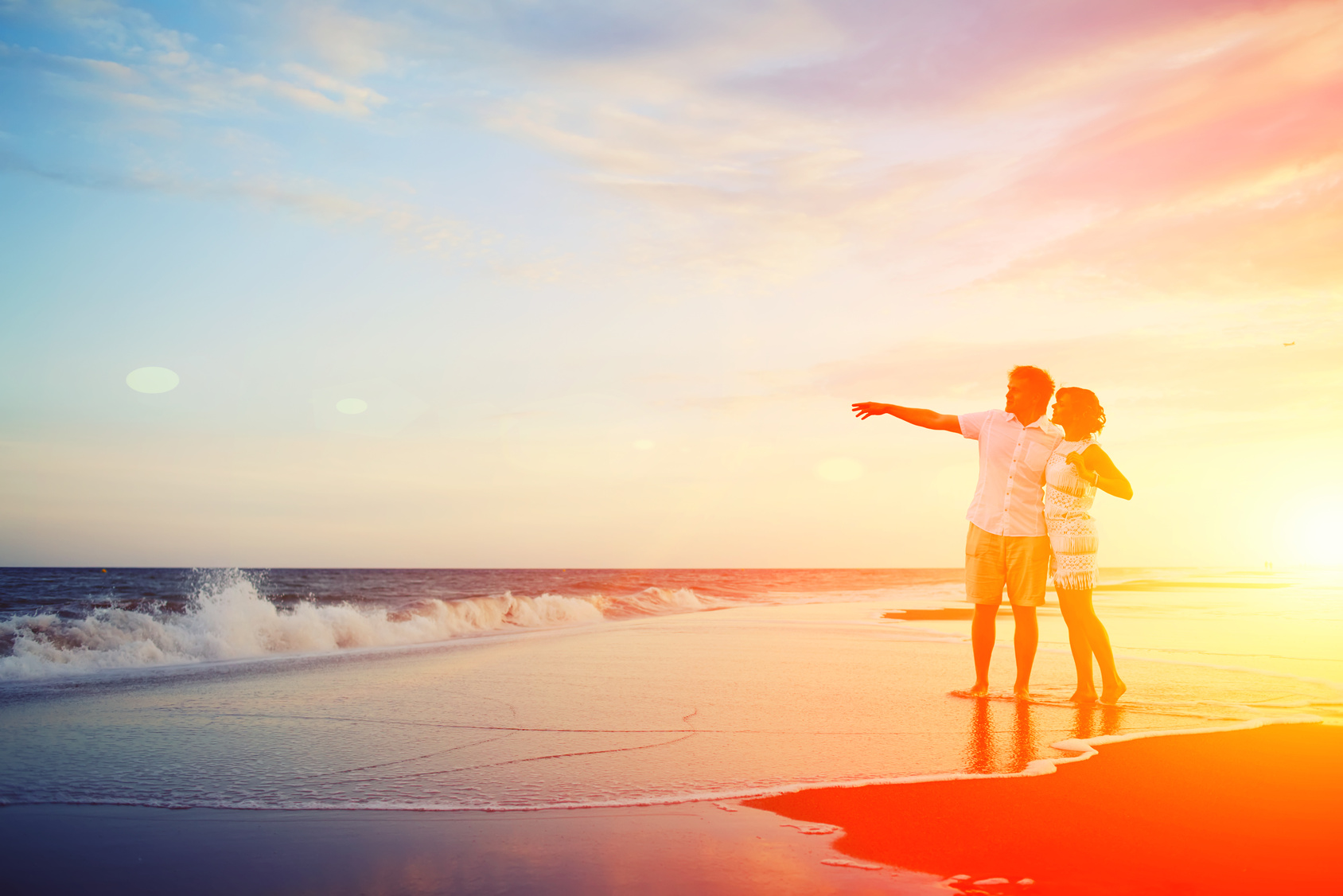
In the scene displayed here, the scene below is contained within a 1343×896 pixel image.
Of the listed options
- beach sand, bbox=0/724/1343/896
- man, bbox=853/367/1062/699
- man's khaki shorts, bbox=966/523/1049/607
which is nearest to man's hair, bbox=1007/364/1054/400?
man, bbox=853/367/1062/699

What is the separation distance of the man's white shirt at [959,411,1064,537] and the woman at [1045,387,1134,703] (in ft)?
0.29

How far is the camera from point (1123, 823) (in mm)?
→ 3059

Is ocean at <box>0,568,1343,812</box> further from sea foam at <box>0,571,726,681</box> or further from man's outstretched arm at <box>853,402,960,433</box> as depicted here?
man's outstretched arm at <box>853,402,960,433</box>

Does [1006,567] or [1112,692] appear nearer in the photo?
[1112,692]

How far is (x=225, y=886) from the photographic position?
8.43 ft

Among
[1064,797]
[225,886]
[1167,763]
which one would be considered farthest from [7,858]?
[1167,763]

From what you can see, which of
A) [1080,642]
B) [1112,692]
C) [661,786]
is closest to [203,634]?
[661,786]

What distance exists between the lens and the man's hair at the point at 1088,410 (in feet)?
18.5

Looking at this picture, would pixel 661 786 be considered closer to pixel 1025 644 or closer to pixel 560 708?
pixel 560 708

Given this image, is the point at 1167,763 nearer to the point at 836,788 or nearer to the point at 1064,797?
the point at 1064,797

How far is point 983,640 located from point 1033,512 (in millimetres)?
949

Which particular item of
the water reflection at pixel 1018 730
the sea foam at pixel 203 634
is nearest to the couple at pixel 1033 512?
the water reflection at pixel 1018 730

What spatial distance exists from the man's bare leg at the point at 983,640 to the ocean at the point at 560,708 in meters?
0.16

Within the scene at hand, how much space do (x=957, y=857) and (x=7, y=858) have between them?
307cm
